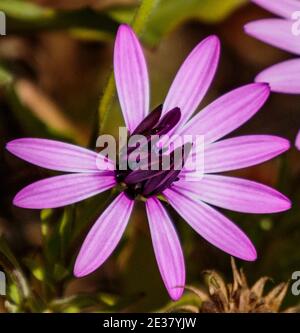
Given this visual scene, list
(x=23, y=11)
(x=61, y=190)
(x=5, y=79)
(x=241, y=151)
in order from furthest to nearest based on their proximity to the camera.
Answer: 1. (x=23, y=11)
2. (x=5, y=79)
3. (x=241, y=151)
4. (x=61, y=190)

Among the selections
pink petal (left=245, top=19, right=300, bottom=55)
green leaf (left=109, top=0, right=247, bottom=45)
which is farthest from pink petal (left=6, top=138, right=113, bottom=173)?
green leaf (left=109, top=0, right=247, bottom=45)

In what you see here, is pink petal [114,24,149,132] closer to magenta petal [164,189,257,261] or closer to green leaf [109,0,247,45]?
magenta petal [164,189,257,261]

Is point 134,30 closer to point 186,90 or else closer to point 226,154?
point 186,90

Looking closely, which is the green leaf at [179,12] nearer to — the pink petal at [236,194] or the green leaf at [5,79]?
the green leaf at [5,79]

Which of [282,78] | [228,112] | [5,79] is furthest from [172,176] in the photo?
[5,79]

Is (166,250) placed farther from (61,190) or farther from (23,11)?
(23,11)

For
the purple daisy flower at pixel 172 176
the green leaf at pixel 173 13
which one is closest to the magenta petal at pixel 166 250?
the purple daisy flower at pixel 172 176
